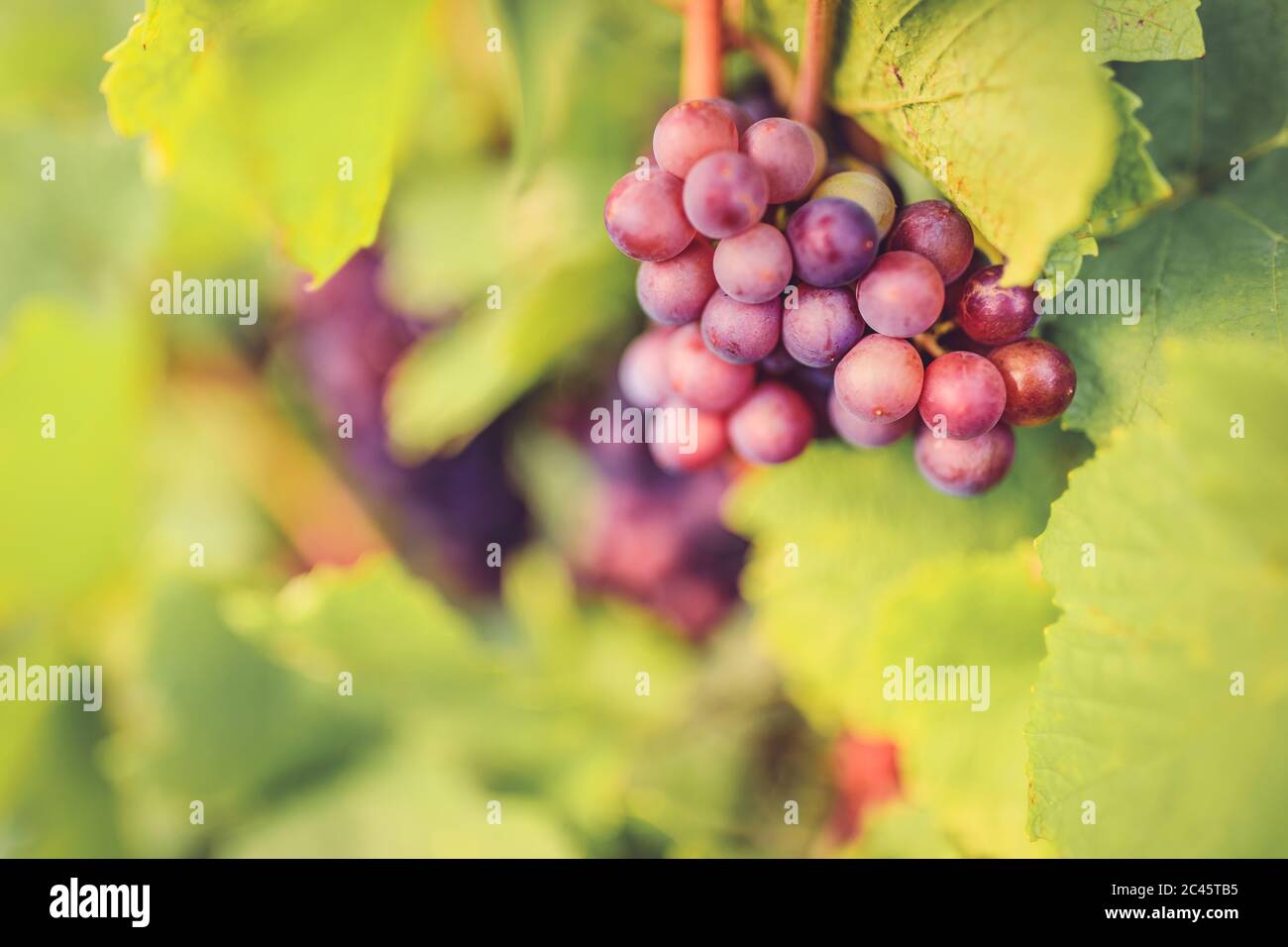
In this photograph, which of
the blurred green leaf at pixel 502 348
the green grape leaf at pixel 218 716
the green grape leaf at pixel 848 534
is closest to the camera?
the green grape leaf at pixel 848 534

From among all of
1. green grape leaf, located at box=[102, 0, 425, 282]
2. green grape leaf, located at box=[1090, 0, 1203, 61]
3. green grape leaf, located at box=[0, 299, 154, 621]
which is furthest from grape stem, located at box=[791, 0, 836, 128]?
green grape leaf, located at box=[0, 299, 154, 621]

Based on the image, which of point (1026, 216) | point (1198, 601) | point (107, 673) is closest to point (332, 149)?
point (1026, 216)

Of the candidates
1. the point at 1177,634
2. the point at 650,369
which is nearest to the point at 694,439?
the point at 650,369

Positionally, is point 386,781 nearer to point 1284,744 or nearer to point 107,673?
point 107,673

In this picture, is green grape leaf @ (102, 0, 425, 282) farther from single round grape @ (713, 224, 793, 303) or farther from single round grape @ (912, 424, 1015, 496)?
single round grape @ (912, 424, 1015, 496)

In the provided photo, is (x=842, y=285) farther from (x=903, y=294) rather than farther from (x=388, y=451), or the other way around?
(x=388, y=451)

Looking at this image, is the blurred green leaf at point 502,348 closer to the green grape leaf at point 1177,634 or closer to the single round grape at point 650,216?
the single round grape at point 650,216

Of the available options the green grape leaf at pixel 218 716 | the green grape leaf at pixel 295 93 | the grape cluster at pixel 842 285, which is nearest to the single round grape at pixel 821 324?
the grape cluster at pixel 842 285
